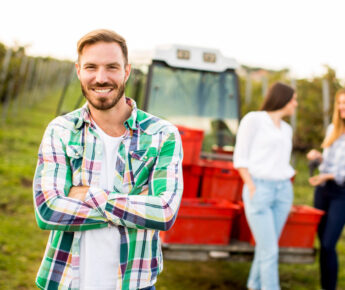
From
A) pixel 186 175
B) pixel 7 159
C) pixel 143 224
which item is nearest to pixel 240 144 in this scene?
pixel 186 175

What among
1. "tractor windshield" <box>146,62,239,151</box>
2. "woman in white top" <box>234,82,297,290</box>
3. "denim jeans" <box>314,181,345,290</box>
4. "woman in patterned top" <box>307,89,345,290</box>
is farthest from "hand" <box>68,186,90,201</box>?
"tractor windshield" <box>146,62,239,151</box>

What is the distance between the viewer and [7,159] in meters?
9.25

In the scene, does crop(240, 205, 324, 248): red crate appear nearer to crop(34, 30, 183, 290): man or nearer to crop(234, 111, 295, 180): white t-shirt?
crop(234, 111, 295, 180): white t-shirt

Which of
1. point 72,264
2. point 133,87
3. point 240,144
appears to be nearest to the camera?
point 72,264

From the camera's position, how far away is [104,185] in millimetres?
1939

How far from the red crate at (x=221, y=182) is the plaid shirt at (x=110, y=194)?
8.38 ft

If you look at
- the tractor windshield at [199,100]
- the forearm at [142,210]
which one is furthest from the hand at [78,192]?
the tractor windshield at [199,100]

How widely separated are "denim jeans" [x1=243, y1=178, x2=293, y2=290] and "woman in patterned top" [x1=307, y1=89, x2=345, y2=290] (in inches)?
21.6

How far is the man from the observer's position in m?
1.87

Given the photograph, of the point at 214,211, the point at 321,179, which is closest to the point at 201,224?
the point at 214,211

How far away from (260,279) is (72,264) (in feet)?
8.42

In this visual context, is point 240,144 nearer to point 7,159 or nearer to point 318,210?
point 318,210

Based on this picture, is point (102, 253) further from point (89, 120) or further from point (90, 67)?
point (90, 67)

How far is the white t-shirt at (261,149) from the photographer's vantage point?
12.4 feet
